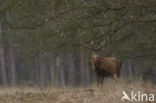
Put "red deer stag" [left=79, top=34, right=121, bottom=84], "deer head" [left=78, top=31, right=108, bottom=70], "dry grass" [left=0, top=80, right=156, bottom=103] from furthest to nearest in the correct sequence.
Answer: "red deer stag" [left=79, top=34, right=121, bottom=84], "deer head" [left=78, top=31, right=108, bottom=70], "dry grass" [left=0, top=80, right=156, bottom=103]

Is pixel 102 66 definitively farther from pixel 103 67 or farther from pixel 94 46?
pixel 94 46

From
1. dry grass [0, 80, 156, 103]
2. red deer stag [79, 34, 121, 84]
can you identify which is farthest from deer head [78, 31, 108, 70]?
dry grass [0, 80, 156, 103]

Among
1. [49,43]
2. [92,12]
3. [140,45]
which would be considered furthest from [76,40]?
[140,45]

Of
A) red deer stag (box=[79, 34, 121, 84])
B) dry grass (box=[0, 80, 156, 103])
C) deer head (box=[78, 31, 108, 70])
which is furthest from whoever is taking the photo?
red deer stag (box=[79, 34, 121, 84])

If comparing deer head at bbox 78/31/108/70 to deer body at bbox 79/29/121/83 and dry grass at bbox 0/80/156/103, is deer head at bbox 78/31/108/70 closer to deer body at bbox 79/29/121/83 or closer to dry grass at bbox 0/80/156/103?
deer body at bbox 79/29/121/83

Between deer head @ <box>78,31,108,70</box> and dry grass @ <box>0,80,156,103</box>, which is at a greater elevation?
deer head @ <box>78,31,108,70</box>

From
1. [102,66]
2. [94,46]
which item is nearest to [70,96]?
[94,46]

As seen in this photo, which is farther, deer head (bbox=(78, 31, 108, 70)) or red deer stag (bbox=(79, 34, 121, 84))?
red deer stag (bbox=(79, 34, 121, 84))

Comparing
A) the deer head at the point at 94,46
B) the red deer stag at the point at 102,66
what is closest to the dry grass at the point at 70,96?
the deer head at the point at 94,46

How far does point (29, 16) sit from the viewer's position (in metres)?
12.2

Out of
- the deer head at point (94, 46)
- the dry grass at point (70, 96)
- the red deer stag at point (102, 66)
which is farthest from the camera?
the red deer stag at point (102, 66)

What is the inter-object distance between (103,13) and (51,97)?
10.7 feet

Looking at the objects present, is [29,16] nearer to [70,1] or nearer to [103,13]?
[70,1]

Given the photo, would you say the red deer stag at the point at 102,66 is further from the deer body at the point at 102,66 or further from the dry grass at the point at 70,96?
the dry grass at the point at 70,96
